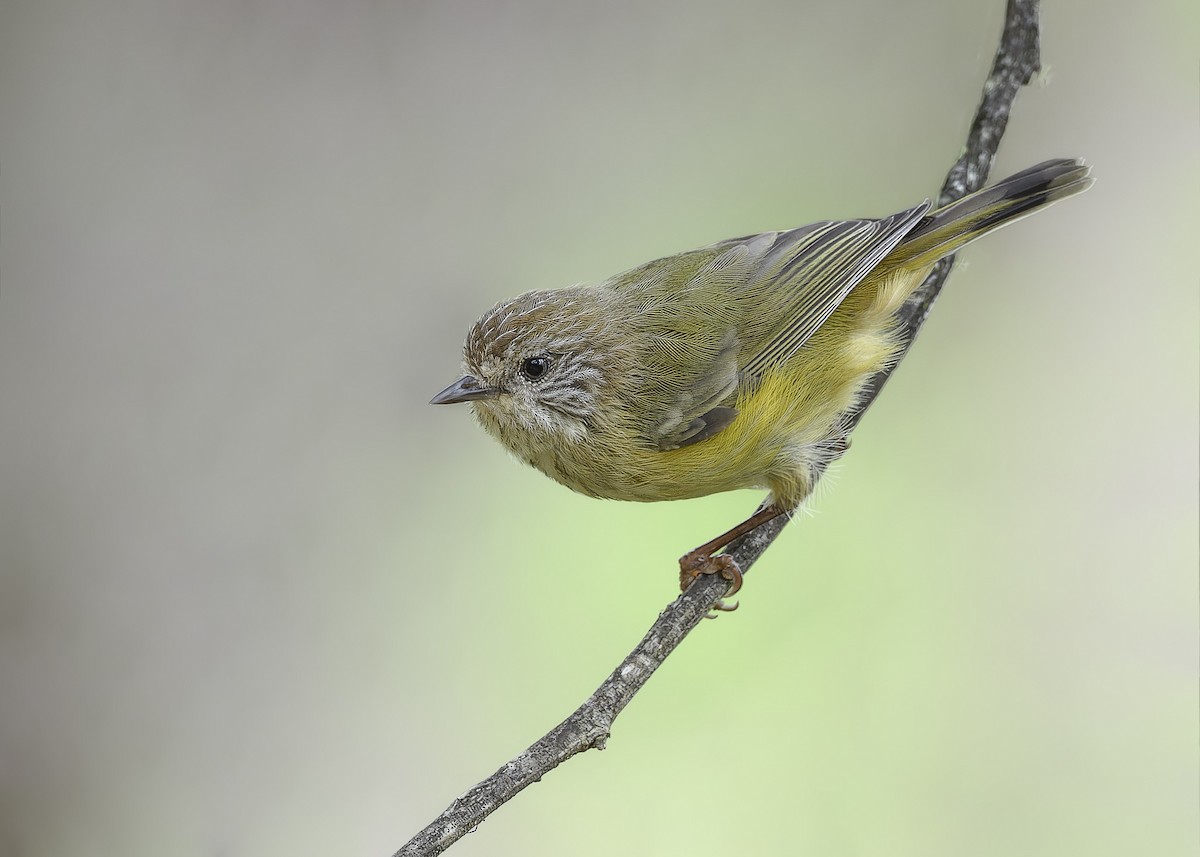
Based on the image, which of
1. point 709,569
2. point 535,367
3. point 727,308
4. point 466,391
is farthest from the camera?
point 727,308

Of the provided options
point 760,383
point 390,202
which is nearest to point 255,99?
point 390,202

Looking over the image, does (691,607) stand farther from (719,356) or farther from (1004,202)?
(1004,202)

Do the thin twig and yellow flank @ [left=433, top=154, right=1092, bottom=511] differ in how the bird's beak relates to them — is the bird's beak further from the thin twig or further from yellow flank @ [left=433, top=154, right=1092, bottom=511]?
the thin twig

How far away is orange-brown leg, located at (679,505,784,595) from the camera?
8.21 feet

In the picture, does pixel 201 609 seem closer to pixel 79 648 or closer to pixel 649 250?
pixel 79 648

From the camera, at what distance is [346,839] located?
104 inches

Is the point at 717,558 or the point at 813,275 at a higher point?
the point at 813,275

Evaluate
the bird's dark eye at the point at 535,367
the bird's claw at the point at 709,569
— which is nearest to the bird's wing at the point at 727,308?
the bird's dark eye at the point at 535,367

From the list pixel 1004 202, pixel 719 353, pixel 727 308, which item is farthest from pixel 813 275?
pixel 1004 202

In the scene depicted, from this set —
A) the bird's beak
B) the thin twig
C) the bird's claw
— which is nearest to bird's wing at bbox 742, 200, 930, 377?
the thin twig

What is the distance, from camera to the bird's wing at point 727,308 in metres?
2.43

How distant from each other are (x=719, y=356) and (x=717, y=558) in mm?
520

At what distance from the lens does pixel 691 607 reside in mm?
2285

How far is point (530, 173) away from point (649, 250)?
499 millimetres
